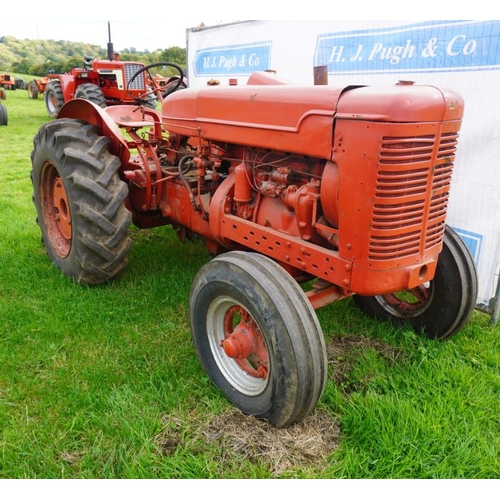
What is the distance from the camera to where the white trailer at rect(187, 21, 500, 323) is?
341cm

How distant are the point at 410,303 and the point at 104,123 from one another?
261cm

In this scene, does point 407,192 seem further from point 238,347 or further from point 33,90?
point 33,90

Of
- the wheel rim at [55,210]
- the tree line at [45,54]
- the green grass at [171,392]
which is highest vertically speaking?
the tree line at [45,54]

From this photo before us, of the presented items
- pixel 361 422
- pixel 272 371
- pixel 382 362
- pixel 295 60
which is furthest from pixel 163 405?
pixel 295 60

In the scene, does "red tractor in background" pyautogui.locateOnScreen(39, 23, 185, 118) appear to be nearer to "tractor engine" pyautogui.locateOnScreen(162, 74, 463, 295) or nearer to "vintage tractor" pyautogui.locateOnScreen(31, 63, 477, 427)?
"vintage tractor" pyautogui.locateOnScreen(31, 63, 477, 427)

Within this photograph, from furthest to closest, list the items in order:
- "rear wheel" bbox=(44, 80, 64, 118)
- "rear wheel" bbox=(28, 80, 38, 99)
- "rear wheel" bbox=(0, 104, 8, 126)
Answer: "rear wheel" bbox=(28, 80, 38, 99) < "rear wheel" bbox=(44, 80, 64, 118) < "rear wheel" bbox=(0, 104, 8, 126)

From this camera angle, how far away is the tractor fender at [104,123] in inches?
144

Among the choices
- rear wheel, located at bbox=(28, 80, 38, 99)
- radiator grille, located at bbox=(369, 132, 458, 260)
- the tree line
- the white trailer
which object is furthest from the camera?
the tree line

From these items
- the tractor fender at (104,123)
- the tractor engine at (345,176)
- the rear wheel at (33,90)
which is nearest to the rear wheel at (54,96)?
the rear wheel at (33,90)

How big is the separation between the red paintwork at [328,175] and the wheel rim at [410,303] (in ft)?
2.52

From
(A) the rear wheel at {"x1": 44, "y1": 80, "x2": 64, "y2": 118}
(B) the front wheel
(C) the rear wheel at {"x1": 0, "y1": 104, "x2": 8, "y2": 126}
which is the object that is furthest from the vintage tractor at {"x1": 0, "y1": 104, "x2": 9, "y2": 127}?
(B) the front wheel

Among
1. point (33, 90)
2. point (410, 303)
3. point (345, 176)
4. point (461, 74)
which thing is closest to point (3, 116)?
point (33, 90)

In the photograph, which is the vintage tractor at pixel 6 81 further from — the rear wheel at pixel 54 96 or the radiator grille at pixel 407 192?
the radiator grille at pixel 407 192

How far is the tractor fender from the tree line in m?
22.8
